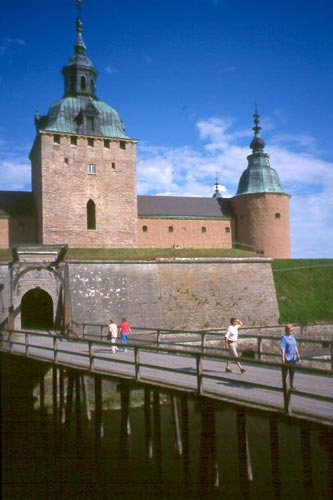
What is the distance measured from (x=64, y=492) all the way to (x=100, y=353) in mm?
5008

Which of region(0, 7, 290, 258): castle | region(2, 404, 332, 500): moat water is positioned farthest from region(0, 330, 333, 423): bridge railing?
region(0, 7, 290, 258): castle

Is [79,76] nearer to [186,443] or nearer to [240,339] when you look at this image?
[240,339]

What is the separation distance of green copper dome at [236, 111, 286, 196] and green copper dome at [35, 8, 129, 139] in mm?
12081

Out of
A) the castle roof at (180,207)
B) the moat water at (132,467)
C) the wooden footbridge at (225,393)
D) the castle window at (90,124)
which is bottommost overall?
the moat water at (132,467)

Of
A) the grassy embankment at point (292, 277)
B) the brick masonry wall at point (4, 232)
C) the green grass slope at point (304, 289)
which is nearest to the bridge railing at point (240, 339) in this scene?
the green grass slope at point (304, 289)

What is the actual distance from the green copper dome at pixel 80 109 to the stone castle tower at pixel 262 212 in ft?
40.2

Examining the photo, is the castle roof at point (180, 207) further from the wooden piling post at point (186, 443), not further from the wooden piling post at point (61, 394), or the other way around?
the wooden piling post at point (186, 443)

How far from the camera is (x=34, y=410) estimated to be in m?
17.1

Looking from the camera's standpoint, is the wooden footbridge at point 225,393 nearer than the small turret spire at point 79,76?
Yes

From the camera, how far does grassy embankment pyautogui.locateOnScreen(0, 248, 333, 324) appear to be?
28750mm

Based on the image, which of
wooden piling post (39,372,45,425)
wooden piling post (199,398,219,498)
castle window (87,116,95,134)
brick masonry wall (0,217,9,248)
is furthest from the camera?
castle window (87,116,95,134)

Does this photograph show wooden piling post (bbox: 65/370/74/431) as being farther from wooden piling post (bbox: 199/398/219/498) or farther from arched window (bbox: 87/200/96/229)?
arched window (bbox: 87/200/96/229)

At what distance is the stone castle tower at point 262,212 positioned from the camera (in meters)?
39.2

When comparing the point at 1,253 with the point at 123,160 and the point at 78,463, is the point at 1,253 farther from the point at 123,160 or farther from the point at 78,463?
the point at 78,463
